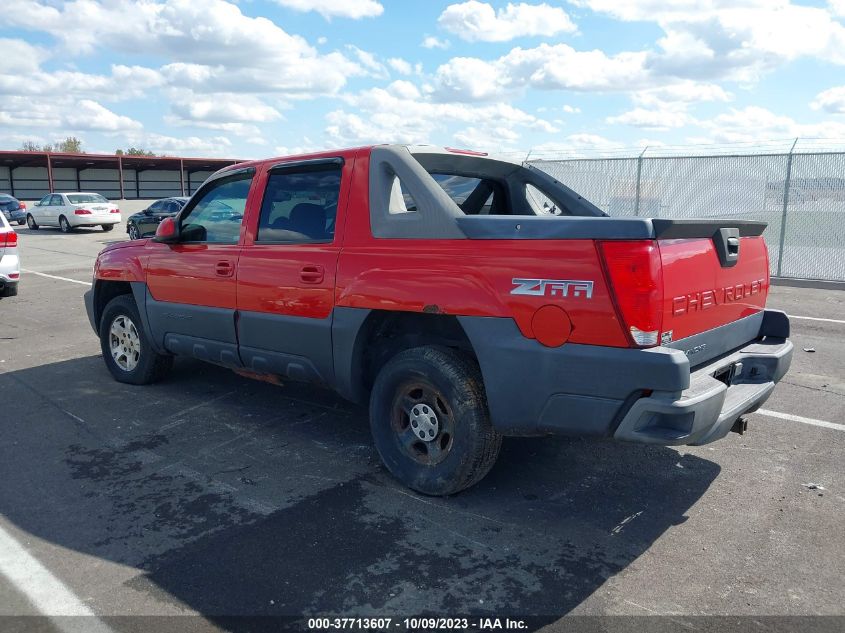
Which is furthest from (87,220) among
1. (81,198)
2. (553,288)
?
(553,288)

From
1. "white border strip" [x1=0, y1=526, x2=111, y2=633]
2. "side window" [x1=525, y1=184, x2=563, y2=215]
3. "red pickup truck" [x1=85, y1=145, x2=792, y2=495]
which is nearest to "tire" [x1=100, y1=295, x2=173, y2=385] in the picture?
"red pickup truck" [x1=85, y1=145, x2=792, y2=495]

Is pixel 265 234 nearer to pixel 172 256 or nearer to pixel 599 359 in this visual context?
pixel 172 256

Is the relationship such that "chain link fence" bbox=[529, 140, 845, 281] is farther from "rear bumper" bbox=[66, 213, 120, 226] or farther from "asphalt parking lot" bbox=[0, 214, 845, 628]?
"rear bumper" bbox=[66, 213, 120, 226]

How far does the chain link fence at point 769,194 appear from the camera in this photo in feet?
44.7

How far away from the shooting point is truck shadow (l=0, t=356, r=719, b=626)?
3043mm

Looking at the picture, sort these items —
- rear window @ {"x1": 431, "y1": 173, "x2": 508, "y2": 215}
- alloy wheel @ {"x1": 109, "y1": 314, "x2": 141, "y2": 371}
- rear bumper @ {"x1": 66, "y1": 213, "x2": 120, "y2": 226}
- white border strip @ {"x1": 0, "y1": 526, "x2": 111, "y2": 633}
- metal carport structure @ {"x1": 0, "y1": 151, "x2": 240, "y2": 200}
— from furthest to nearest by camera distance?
1. metal carport structure @ {"x1": 0, "y1": 151, "x2": 240, "y2": 200}
2. rear bumper @ {"x1": 66, "y1": 213, "x2": 120, "y2": 226}
3. alloy wheel @ {"x1": 109, "y1": 314, "x2": 141, "y2": 371}
4. rear window @ {"x1": 431, "y1": 173, "x2": 508, "y2": 215}
5. white border strip @ {"x1": 0, "y1": 526, "x2": 111, "y2": 633}

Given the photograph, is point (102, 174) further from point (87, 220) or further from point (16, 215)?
point (87, 220)

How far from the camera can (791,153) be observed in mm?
13602

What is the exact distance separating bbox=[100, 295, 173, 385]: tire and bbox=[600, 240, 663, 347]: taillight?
4243mm

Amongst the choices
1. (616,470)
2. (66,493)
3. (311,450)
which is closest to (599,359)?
(616,470)

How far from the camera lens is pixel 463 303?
3627 mm

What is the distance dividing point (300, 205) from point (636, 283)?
7.89 ft

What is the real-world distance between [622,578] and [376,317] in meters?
1.93

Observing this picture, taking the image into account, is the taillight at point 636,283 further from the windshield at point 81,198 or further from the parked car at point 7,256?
the windshield at point 81,198
